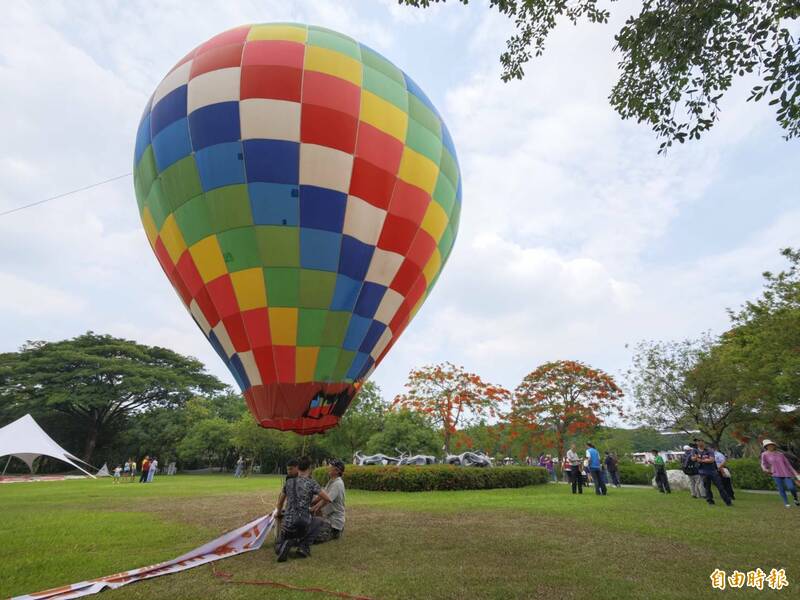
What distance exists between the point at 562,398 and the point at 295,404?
20086mm

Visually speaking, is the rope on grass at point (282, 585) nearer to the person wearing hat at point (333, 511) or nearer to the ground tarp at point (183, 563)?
the ground tarp at point (183, 563)

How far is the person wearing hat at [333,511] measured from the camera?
22.0 ft

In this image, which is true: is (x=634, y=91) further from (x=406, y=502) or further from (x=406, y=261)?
(x=406, y=502)

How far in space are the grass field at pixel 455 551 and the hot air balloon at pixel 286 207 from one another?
2.30 metres

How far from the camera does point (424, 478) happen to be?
51.4 ft

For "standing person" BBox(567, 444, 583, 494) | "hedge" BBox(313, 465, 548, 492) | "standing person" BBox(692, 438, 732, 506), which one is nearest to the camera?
"standing person" BBox(692, 438, 732, 506)

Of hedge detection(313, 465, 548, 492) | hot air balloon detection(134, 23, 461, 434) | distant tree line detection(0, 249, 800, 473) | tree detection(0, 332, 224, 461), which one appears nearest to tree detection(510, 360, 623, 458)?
distant tree line detection(0, 249, 800, 473)

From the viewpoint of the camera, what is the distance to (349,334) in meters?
7.58

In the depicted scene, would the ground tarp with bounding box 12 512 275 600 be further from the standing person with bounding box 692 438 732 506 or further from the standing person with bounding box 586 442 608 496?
the standing person with bounding box 586 442 608 496

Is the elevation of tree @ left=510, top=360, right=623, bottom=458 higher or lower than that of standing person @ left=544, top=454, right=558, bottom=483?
higher

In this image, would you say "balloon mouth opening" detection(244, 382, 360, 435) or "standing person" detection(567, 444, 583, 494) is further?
"standing person" detection(567, 444, 583, 494)

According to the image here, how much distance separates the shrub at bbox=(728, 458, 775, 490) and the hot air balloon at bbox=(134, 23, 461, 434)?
17499 mm

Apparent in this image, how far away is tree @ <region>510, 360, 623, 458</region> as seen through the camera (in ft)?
75.8

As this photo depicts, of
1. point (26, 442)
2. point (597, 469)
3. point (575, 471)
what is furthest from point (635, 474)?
point (26, 442)
